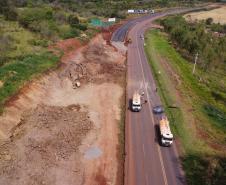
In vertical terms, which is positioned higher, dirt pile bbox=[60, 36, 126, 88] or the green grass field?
the green grass field

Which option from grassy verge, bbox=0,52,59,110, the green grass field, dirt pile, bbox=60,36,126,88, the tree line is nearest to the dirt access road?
dirt pile, bbox=60,36,126,88

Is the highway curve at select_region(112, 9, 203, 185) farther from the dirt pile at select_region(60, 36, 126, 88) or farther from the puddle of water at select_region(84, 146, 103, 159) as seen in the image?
the dirt pile at select_region(60, 36, 126, 88)

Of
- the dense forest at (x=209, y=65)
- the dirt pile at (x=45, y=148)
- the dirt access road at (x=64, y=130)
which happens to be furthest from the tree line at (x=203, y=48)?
the dirt pile at (x=45, y=148)

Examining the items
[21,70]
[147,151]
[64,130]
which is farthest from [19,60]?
[147,151]

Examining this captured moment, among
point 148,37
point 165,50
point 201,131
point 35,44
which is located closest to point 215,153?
point 201,131

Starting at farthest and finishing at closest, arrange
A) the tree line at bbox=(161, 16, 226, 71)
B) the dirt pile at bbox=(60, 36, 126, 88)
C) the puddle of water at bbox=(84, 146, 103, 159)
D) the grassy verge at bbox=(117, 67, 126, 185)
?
the tree line at bbox=(161, 16, 226, 71)
the dirt pile at bbox=(60, 36, 126, 88)
the puddle of water at bbox=(84, 146, 103, 159)
the grassy verge at bbox=(117, 67, 126, 185)

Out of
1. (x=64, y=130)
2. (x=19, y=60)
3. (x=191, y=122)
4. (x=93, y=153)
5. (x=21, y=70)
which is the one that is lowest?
(x=191, y=122)

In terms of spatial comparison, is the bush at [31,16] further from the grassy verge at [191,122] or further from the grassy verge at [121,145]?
the grassy verge at [121,145]

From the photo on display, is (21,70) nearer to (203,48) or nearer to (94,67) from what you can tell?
(94,67)
